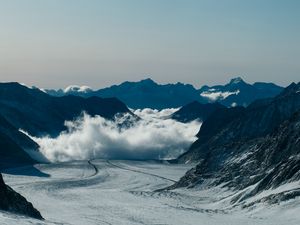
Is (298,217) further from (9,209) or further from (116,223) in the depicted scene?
(9,209)

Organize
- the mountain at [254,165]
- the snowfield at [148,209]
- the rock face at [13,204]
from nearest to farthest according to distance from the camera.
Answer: the rock face at [13,204] < the snowfield at [148,209] < the mountain at [254,165]

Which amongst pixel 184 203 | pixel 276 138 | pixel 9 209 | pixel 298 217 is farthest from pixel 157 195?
pixel 9 209

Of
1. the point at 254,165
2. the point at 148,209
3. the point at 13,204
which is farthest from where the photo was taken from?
the point at 254,165

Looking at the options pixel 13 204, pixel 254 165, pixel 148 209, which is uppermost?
pixel 254 165

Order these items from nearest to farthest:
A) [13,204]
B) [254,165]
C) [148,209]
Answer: [13,204] → [148,209] → [254,165]

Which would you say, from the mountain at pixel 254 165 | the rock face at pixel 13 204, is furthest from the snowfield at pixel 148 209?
the mountain at pixel 254 165

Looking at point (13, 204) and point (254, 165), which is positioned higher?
point (254, 165)

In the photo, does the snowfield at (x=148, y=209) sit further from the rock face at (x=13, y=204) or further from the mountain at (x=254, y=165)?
the mountain at (x=254, y=165)

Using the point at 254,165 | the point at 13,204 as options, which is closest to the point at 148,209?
the point at 254,165

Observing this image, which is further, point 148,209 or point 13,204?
point 148,209

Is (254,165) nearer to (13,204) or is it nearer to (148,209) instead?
(148,209)

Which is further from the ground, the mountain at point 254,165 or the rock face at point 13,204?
the mountain at point 254,165
